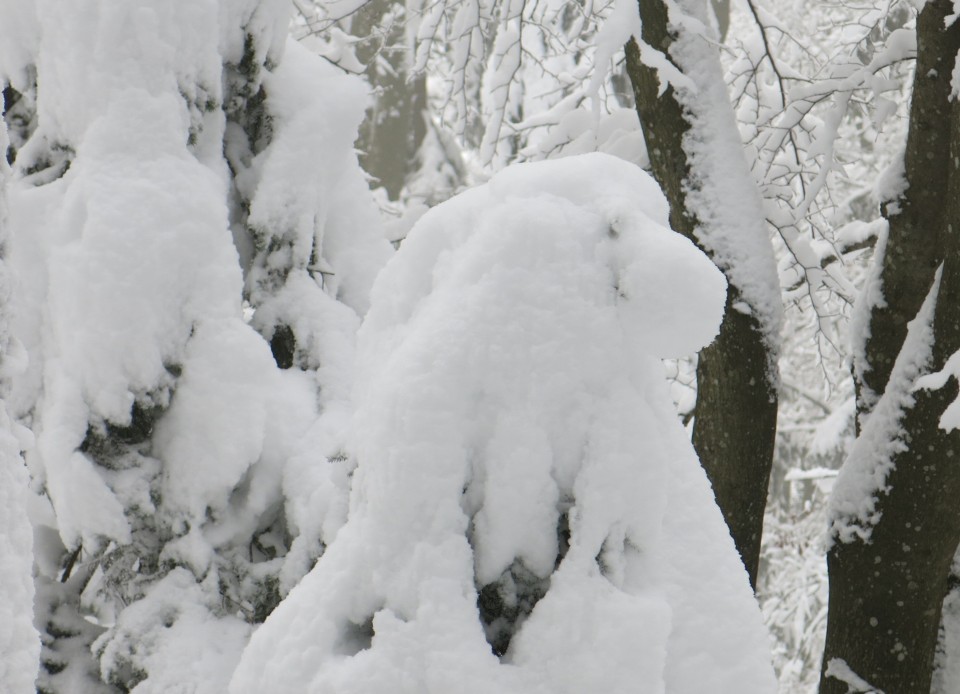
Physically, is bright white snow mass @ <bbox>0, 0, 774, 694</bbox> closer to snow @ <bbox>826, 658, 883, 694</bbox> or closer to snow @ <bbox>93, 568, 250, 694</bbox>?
snow @ <bbox>93, 568, 250, 694</bbox>

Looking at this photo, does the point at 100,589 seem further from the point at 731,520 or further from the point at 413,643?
the point at 731,520

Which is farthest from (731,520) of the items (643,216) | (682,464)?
(643,216)

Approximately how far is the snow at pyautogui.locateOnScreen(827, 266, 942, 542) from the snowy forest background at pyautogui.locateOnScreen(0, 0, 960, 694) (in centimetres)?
1

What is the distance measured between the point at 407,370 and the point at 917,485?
8.79 ft

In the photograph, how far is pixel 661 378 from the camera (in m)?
→ 2.17

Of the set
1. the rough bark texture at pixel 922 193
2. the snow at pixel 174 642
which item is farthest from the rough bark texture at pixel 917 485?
the snow at pixel 174 642

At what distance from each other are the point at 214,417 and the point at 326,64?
1.63 meters

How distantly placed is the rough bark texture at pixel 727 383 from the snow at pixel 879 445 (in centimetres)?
32

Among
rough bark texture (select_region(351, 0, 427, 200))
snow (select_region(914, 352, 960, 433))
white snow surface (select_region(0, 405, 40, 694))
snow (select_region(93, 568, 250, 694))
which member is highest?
white snow surface (select_region(0, 405, 40, 694))

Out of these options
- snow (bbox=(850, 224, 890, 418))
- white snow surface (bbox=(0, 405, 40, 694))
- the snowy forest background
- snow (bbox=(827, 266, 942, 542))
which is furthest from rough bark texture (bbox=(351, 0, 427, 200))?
white snow surface (bbox=(0, 405, 40, 694))

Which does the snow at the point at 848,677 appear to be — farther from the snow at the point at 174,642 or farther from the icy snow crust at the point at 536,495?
the snow at the point at 174,642

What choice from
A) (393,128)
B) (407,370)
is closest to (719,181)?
(407,370)

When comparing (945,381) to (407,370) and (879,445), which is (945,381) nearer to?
(879,445)

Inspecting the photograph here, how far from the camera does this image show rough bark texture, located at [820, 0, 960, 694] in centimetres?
389
